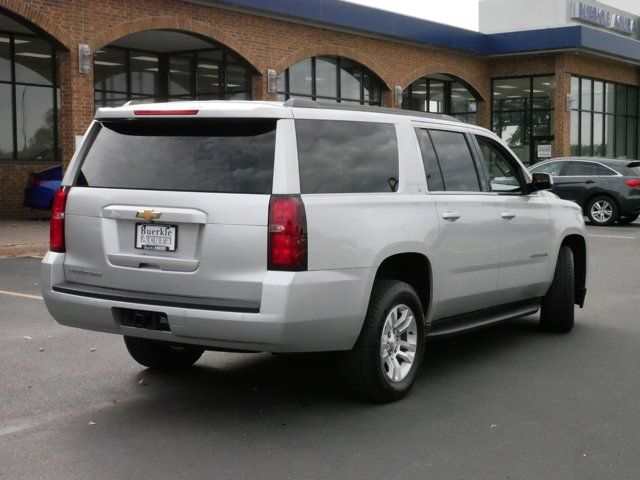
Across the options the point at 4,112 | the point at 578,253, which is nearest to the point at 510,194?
the point at 578,253

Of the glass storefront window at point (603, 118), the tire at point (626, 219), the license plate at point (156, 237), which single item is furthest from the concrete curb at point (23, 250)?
the glass storefront window at point (603, 118)

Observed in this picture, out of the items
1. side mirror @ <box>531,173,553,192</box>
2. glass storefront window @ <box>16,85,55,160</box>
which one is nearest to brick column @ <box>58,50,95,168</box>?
glass storefront window @ <box>16,85,55,160</box>

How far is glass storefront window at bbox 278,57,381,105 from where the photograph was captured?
86.6 ft

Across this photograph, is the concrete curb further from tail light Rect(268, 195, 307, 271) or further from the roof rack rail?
tail light Rect(268, 195, 307, 271)

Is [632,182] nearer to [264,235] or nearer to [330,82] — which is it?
[330,82]

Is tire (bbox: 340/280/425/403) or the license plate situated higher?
the license plate

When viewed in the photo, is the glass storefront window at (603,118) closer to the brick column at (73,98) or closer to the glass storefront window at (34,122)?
the glass storefront window at (34,122)

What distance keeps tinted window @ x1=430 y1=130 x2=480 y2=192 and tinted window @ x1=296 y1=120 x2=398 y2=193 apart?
1.97ft

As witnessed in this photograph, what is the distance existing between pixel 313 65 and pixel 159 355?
2130 cm

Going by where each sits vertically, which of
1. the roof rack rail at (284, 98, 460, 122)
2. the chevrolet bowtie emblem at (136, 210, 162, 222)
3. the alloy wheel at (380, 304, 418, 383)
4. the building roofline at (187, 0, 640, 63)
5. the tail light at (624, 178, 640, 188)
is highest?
the building roofline at (187, 0, 640, 63)

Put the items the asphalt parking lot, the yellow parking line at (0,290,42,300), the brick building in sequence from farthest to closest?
the brick building → the yellow parking line at (0,290,42,300) → the asphalt parking lot

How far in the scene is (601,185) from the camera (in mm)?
22172

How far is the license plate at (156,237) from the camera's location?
5.22 m

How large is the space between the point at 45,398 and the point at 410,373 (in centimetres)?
235
